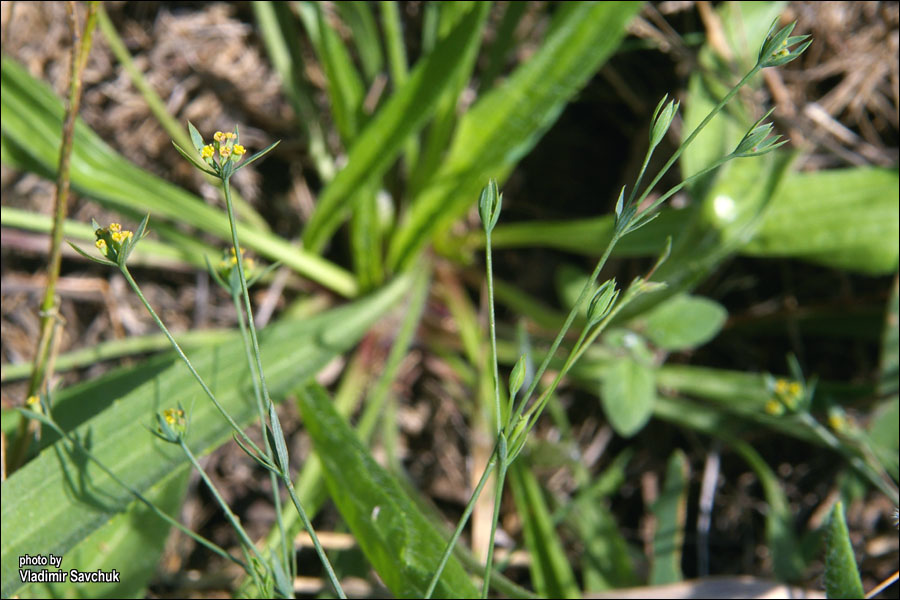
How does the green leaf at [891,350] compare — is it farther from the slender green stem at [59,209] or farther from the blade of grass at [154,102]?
the slender green stem at [59,209]

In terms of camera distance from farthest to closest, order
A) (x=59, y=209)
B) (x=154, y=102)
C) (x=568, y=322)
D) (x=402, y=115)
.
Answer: (x=154, y=102), (x=402, y=115), (x=59, y=209), (x=568, y=322)

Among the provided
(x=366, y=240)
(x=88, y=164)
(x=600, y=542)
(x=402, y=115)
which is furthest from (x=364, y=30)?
(x=600, y=542)

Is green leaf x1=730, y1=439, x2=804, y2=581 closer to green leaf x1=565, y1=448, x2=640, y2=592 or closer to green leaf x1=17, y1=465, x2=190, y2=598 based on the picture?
green leaf x1=565, y1=448, x2=640, y2=592

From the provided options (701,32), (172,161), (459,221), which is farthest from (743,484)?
(172,161)

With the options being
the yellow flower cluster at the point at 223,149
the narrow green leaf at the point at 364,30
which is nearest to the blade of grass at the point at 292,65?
the narrow green leaf at the point at 364,30

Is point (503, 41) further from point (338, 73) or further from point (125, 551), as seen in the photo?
point (125, 551)
